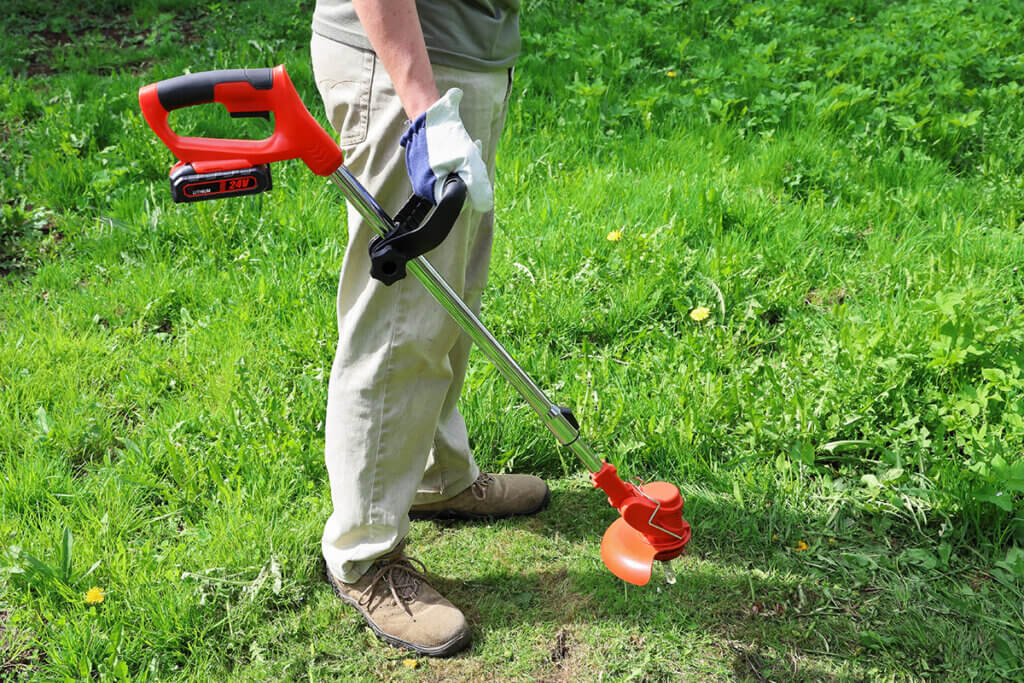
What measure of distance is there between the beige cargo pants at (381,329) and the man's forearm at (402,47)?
0.46 ft

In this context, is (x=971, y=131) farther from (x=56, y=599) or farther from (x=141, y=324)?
(x=56, y=599)

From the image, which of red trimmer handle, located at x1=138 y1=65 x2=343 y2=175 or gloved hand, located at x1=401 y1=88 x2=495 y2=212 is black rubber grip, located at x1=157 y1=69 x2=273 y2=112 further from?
gloved hand, located at x1=401 y1=88 x2=495 y2=212

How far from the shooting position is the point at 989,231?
3449mm

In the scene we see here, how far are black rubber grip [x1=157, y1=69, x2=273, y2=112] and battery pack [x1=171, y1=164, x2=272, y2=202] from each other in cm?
12

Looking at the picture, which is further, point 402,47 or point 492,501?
point 492,501

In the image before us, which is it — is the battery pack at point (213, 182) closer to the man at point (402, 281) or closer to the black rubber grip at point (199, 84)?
the black rubber grip at point (199, 84)

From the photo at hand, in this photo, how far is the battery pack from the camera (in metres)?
1.59

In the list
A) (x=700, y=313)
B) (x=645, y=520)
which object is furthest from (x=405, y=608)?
(x=700, y=313)

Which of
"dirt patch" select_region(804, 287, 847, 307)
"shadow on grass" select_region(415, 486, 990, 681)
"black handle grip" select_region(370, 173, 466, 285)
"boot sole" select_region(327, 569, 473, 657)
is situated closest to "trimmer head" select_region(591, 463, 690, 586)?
"shadow on grass" select_region(415, 486, 990, 681)

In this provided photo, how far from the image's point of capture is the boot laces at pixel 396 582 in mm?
2211

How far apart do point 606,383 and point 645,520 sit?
2.80ft

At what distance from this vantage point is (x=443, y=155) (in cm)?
157

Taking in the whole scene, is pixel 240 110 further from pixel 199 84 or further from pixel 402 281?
pixel 402 281

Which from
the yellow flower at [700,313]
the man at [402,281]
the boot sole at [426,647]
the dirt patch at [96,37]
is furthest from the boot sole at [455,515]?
the dirt patch at [96,37]
